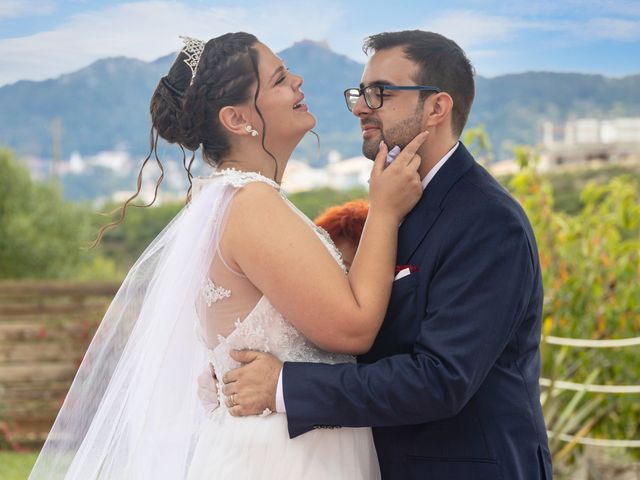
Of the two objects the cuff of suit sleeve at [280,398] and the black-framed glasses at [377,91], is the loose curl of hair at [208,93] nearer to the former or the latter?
the black-framed glasses at [377,91]

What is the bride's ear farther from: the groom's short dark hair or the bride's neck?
the groom's short dark hair

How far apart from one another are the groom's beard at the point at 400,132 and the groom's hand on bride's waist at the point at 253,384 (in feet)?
1.70

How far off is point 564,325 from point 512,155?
0.93m

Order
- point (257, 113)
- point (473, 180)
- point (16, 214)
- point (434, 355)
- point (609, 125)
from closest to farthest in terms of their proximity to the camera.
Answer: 1. point (434, 355)
2. point (473, 180)
3. point (257, 113)
4. point (16, 214)
5. point (609, 125)

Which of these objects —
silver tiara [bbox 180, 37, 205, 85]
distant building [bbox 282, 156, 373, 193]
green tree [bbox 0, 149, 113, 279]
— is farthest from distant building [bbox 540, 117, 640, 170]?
silver tiara [bbox 180, 37, 205, 85]

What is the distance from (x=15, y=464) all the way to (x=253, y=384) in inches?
180

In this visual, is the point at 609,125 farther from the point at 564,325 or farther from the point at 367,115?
the point at 367,115

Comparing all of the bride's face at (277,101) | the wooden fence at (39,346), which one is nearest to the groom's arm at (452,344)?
the bride's face at (277,101)

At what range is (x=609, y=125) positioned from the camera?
14.8 meters

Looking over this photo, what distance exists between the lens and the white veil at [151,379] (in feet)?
6.56

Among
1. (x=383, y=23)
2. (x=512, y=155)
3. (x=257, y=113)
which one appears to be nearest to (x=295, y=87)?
(x=257, y=113)

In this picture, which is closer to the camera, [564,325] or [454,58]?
[454,58]

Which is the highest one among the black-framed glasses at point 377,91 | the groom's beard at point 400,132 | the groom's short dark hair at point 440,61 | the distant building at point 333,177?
the groom's short dark hair at point 440,61

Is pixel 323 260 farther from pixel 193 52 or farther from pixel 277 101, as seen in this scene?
pixel 193 52
